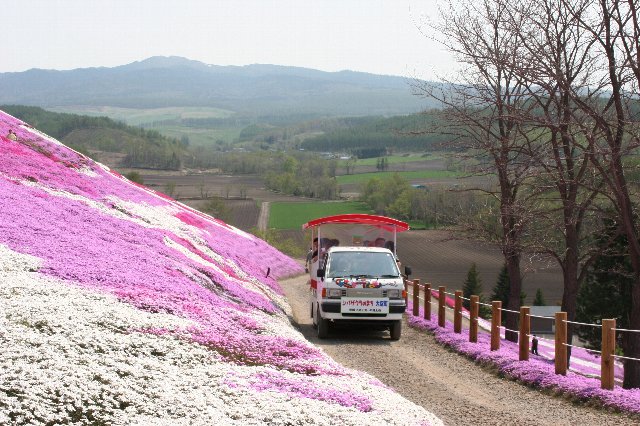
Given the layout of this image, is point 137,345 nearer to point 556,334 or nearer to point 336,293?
point 556,334

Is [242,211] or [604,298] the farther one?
[242,211]

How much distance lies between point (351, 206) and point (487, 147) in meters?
144

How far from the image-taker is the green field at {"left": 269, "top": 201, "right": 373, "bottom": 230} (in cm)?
14562

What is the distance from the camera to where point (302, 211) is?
536 ft

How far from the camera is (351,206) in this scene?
17000 centimetres

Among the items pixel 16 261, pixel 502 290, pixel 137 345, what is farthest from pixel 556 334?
pixel 502 290

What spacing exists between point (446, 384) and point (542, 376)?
209cm

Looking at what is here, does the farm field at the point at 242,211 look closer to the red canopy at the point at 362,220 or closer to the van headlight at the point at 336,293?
the red canopy at the point at 362,220

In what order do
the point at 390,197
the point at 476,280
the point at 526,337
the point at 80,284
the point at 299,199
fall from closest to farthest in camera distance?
the point at 80,284, the point at 526,337, the point at 476,280, the point at 390,197, the point at 299,199

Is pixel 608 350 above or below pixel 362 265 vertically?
below

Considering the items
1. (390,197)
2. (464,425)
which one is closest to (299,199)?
(390,197)

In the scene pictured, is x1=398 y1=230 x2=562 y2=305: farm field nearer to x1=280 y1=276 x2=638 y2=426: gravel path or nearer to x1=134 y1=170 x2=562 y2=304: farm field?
x1=134 y1=170 x2=562 y2=304: farm field

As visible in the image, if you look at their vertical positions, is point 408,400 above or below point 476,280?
above

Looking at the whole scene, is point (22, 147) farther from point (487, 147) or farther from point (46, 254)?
point (487, 147)
